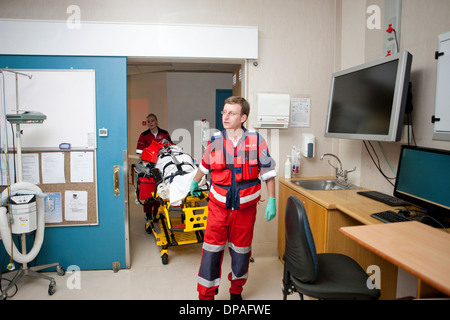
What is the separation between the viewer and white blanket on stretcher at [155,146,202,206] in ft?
7.77

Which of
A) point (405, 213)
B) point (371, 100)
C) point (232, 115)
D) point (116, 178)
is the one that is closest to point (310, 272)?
point (405, 213)

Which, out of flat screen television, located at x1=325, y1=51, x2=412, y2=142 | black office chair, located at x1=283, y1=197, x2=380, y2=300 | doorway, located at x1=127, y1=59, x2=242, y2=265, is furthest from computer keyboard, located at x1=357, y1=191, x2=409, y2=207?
doorway, located at x1=127, y1=59, x2=242, y2=265

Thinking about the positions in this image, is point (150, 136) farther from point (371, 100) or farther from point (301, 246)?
point (301, 246)

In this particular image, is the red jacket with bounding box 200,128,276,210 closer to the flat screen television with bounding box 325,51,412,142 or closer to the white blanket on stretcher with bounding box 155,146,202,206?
the white blanket on stretcher with bounding box 155,146,202,206

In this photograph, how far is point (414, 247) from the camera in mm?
1189

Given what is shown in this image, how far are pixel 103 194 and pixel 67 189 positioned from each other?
350 millimetres

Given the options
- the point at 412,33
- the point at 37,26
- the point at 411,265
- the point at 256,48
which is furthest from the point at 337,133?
the point at 37,26

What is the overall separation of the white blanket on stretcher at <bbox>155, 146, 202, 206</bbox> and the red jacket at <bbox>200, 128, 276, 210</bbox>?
363mm

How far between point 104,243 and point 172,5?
2528 mm
